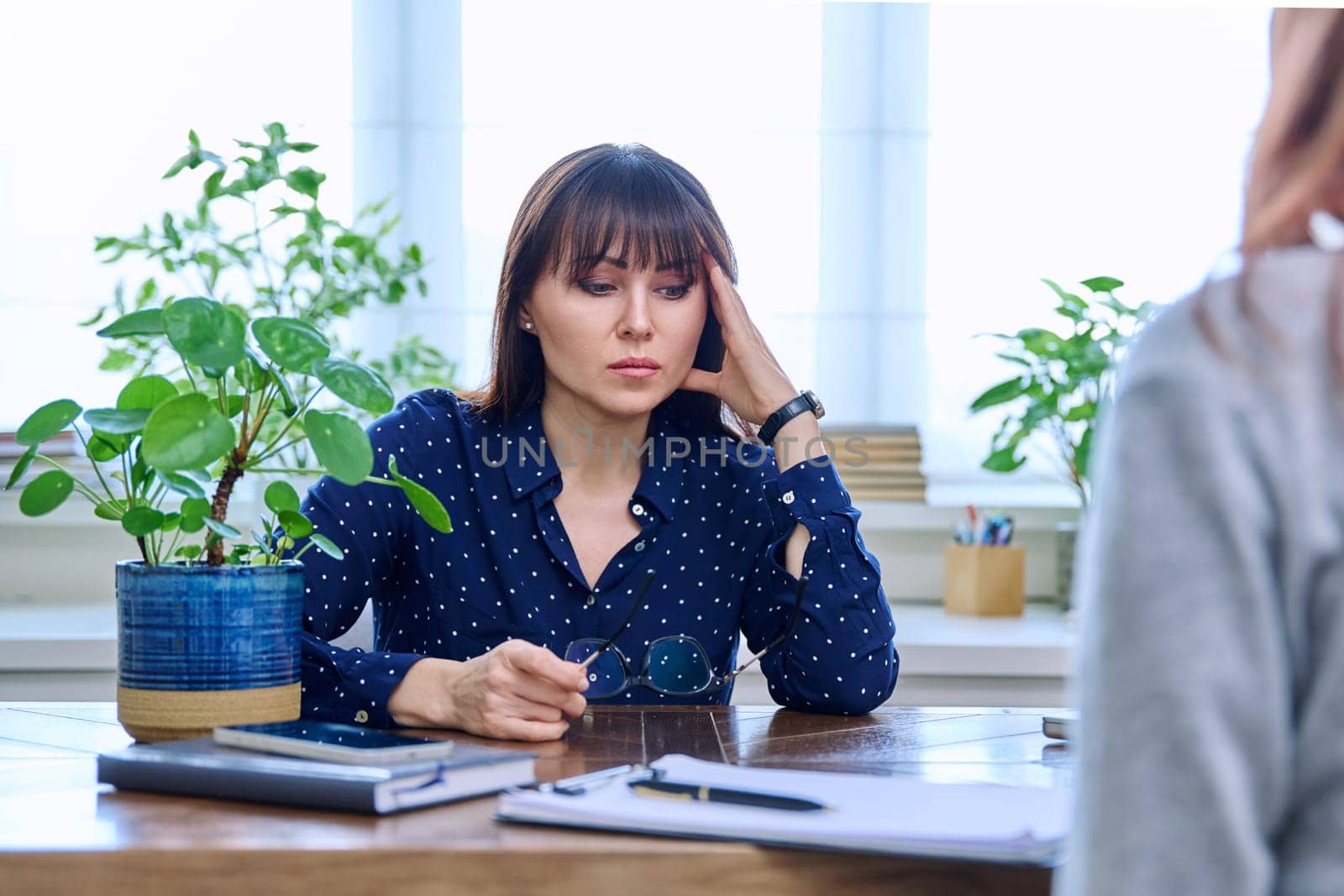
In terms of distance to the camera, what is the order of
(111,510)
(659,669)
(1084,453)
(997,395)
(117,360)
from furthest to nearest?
(117,360)
(997,395)
(1084,453)
(659,669)
(111,510)

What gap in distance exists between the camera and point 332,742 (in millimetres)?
917

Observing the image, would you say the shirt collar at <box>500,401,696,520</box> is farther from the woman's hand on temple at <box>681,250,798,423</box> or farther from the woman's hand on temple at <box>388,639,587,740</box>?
the woman's hand on temple at <box>388,639,587,740</box>

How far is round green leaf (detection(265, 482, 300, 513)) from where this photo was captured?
3.58 ft

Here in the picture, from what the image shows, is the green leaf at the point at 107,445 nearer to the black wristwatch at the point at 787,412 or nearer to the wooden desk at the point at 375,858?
the wooden desk at the point at 375,858

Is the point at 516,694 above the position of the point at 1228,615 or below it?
below

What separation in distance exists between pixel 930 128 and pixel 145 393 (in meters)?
1.87

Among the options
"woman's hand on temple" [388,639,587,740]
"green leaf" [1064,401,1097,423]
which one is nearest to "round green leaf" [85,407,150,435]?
"woman's hand on temple" [388,639,587,740]

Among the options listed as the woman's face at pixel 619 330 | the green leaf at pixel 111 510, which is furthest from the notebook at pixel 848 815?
the woman's face at pixel 619 330

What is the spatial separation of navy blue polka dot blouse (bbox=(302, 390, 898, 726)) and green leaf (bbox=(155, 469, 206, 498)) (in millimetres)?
361

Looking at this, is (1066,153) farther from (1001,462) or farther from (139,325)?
(139,325)

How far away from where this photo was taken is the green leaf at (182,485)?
1.04m

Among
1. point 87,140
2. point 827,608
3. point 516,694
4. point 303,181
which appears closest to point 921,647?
point 827,608

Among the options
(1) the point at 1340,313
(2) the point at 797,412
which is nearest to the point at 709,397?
(2) the point at 797,412

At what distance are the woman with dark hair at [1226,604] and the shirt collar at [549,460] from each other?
113cm
